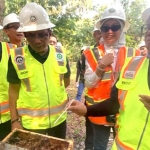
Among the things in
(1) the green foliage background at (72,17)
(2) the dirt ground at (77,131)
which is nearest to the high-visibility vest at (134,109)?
(1) the green foliage background at (72,17)

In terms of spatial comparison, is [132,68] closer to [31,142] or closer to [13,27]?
[31,142]

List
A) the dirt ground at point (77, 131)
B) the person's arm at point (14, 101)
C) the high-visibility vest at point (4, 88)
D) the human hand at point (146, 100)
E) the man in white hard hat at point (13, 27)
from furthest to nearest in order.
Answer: the dirt ground at point (77, 131)
the man in white hard hat at point (13, 27)
the high-visibility vest at point (4, 88)
the person's arm at point (14, 101)
the human hand at point (146, 100)

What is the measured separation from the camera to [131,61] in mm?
1469

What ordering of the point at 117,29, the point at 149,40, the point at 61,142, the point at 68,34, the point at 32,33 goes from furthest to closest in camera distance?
the point at 68,34, the point at 117,29, the point at 32,33, the point at 61,142, the point at 149,40

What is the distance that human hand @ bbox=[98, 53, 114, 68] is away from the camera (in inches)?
91.9

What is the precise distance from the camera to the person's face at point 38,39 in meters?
2.21

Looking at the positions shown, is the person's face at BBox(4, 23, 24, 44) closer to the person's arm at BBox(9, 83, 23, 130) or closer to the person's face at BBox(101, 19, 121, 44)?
the person's arm at BBox(9, 83, 23, 130)

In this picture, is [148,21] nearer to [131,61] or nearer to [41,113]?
[131,61]

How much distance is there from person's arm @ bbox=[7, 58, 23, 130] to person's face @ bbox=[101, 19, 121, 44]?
111 centimetres

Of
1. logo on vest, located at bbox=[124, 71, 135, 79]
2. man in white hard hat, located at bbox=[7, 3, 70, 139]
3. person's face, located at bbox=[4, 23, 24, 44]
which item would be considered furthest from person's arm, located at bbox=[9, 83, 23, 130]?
person's face, located at bbox=[4, 23, 24, 44]

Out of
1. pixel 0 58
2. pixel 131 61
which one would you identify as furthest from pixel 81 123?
pixel 131 61

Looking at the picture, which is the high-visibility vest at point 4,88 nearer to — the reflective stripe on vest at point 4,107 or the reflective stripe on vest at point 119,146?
the reflective stripe on vest at point 4,107

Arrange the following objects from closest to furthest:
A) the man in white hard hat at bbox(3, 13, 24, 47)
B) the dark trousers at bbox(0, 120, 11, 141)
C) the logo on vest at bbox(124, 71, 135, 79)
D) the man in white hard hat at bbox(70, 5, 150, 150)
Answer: the man in white hard hat at bbox(70, 5, 150, 150) → the logo on vest at bbox(124, 71, 135, 79) → the dark trousers at bbox(0, 120, 11, 141) → the man in white hard hat at bbox(3, 13, 24, 47)

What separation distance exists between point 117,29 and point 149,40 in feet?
3.64
